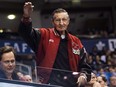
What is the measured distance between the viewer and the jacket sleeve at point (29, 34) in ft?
10.6

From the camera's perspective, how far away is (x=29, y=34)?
129 inches

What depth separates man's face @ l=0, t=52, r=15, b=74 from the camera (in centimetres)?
286

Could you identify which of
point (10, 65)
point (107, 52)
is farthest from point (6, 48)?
point (107, 52)

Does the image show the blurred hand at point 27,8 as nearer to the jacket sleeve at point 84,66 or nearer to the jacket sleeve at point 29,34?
the jacket sleeve at point 29,34

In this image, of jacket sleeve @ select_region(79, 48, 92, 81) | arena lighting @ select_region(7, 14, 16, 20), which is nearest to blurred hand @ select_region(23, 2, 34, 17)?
jacket sleeve @ select_region(79, 48, 92, 81)

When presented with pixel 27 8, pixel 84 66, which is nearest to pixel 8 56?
pixel 27 8

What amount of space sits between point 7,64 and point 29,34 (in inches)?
18.1

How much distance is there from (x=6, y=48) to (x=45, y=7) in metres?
12.8

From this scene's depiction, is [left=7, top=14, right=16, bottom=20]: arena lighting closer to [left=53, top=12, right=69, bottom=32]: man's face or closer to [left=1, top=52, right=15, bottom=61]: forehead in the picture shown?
[left=53, top=12, right=69, bottom=32]: man's face

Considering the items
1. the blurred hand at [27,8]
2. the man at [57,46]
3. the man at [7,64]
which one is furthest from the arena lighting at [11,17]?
the man at [7,64]

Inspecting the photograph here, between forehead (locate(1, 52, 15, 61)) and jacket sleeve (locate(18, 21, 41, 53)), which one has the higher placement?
jacket sleeve (locate(18, 21, 41, 53))

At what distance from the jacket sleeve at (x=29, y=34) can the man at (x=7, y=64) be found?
298 millimetres

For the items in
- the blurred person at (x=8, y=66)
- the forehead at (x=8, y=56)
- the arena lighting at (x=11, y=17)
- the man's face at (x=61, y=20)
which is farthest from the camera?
the arena lighting at (x=11, y=17)

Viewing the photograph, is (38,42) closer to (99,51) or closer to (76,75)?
(76,75)
